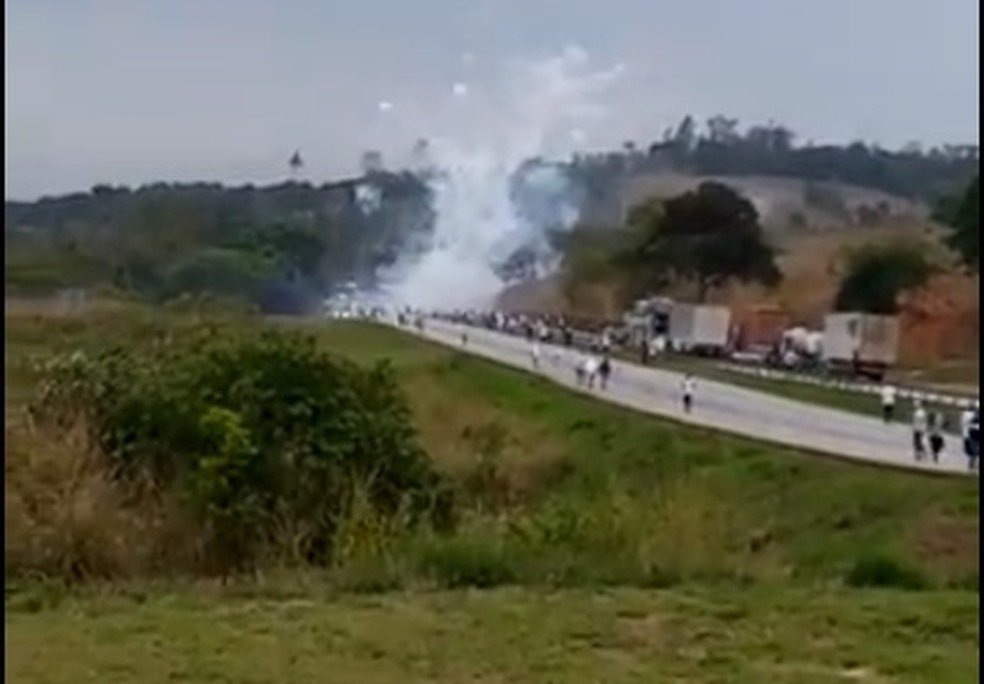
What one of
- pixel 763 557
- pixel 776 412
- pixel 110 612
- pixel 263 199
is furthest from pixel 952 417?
pixel 110 612

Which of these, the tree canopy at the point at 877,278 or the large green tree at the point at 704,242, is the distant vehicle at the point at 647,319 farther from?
the tree canopy at the point at 877,278

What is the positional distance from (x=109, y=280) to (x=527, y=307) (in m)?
12.9

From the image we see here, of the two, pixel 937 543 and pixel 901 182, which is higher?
pixel 901 182

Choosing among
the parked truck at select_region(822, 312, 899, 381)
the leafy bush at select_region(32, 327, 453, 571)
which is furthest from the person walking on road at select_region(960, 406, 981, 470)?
the parked truck at select_region(822, 312, 899, 381)

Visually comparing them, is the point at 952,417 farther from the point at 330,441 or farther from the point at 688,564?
the point at 688,564

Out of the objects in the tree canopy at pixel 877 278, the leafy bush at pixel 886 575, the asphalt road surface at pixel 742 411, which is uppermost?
the tree canopy at pixel 877 278

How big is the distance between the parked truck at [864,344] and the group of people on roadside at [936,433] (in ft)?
17.2

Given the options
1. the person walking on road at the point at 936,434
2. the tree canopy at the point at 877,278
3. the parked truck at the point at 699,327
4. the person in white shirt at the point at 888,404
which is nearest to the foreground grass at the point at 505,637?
the person walking on road at the point at 936,434

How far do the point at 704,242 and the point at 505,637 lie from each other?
82.0 feet

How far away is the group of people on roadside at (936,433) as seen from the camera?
46.1 feet

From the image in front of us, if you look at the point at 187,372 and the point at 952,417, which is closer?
the point at 187,372

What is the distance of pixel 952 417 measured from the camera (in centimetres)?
1641

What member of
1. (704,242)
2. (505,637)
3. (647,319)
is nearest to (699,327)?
(647,319)

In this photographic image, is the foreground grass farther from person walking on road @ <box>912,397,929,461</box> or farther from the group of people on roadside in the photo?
person walking on road @ <box>912,397,929,461</box>
